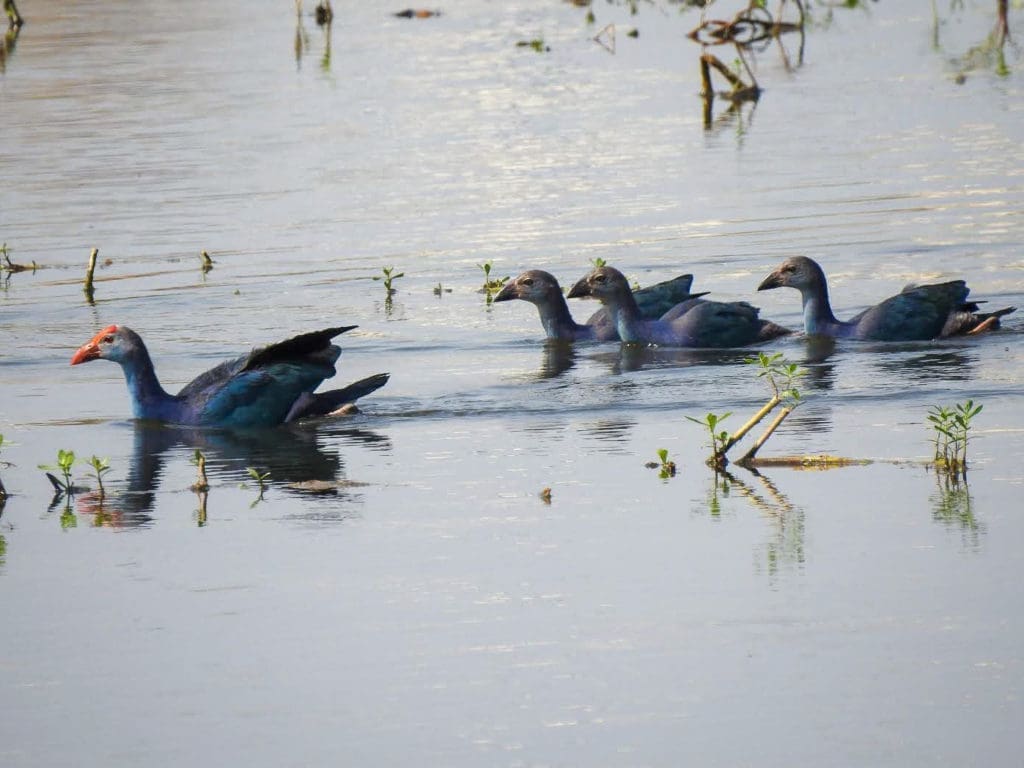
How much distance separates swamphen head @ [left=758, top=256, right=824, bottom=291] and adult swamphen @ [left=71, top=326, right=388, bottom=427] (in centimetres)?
393

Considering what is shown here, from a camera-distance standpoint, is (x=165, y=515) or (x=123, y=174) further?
(x=123, y=174)

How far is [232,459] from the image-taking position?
12.0m

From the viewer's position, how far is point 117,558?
934 centimetres

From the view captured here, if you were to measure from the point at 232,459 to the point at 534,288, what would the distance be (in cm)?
457

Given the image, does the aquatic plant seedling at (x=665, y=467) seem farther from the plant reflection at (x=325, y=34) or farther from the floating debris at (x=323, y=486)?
the plant reflection at (x=325, y=34)

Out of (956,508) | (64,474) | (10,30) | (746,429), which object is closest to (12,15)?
(10,30)

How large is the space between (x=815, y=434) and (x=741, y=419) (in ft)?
2.54

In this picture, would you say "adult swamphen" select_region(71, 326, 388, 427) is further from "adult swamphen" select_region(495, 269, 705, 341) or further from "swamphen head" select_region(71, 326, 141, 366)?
"adult swamphen" select_region(495, 269, 705, 341)

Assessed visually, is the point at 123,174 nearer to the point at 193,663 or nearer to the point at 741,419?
the point at 741,419

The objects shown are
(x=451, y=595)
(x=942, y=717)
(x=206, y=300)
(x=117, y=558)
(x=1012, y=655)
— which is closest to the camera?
(x=942, y=717)

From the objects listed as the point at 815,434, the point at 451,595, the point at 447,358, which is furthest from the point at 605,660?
the point at 447,358

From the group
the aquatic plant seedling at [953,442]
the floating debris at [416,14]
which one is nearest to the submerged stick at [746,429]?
the aquatic plant seedling at [953,442]

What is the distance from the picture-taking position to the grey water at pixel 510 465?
720 centimetres

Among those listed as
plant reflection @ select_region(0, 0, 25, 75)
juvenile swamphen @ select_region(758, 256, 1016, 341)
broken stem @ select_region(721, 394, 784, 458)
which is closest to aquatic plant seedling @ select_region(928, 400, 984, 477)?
broken stem @ select_region(721, 394, 784, 458)
